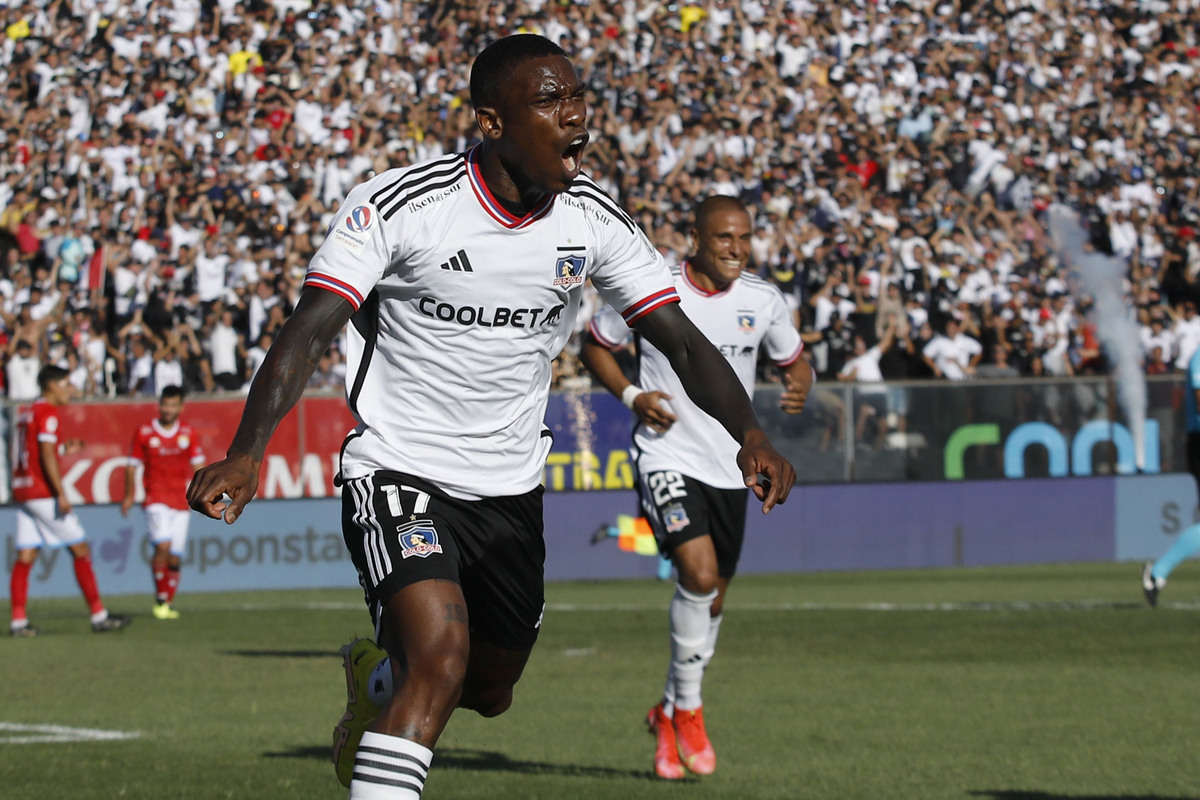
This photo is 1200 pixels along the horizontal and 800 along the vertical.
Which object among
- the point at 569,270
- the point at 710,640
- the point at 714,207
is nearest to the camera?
the point at 569,270

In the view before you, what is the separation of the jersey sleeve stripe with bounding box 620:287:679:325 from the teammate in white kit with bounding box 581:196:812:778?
2635 millimetres

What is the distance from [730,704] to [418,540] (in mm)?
5457

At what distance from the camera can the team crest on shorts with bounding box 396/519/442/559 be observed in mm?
4990

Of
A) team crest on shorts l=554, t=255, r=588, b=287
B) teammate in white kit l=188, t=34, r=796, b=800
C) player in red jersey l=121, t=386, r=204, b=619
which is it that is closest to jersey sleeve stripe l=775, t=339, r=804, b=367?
teammate in white kit l=188, t=34, r=796, b=800

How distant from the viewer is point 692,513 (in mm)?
8320

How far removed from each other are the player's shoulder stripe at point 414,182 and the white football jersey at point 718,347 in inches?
134

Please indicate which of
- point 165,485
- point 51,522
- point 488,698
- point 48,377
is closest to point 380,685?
point 488,698

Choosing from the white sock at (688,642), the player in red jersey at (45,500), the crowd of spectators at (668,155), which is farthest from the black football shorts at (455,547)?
the crowd of spectators at (668,155)

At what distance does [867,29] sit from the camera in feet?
92.5

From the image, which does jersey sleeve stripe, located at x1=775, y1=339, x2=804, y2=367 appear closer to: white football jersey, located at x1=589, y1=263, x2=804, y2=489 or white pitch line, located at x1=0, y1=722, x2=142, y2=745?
white football jersey, located at x1=589, y1=263, x2=804, y2=489

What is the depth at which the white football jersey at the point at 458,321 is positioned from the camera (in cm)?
509

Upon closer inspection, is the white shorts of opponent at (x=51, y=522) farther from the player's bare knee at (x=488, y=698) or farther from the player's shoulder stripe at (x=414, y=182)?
the player's shoulder stripe at (x=414, y=182)

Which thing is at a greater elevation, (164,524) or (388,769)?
(388,769)

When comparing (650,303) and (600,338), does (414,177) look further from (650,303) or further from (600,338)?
(600,338)
